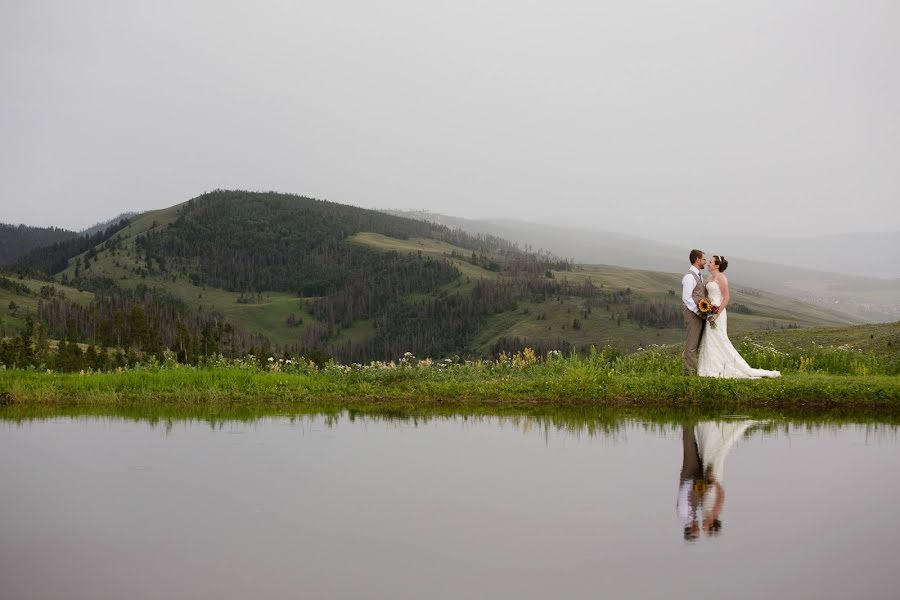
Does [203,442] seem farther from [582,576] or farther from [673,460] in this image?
[582,576]

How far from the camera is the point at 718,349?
22094 mm

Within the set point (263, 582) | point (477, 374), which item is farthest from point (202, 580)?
point (477, 374)

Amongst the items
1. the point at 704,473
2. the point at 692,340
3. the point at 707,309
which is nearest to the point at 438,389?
the point at 692,340

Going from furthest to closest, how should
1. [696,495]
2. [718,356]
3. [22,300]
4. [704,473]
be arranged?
[22,300] → [718,356] → [704,473] → [696,495]

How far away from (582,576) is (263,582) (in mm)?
2591

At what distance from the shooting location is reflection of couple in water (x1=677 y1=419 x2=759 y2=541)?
9102 millimetres

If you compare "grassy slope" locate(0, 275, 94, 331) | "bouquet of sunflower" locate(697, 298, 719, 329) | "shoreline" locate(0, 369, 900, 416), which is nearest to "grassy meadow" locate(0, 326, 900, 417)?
"shoreline" locate(0, 369, 900, 416)

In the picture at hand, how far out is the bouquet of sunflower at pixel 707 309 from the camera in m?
21.9

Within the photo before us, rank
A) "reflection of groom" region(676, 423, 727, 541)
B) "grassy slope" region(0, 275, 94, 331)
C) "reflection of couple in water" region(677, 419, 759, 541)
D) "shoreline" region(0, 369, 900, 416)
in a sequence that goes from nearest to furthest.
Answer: "reflection of groom" region(676, 423, 727, 541) < "reflection of couple in water" region(677, 419, 759, 541) < "shoreline" region(0, 369, 900, 416) < "grassy slope" region(0, 275, 94, 331)

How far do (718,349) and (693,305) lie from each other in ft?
3.99

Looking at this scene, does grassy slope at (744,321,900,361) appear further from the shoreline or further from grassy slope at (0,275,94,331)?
grassy slope at (0,275,94,331)

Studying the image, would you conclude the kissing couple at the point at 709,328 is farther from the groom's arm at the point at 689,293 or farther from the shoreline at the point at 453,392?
the shoreline at the point at 453,392

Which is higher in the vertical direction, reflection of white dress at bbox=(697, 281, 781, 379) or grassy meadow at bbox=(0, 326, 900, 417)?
reflection of white dress at bbox=(697, 281, 781, 379)

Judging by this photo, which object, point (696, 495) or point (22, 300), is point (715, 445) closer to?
point (696, 495)
